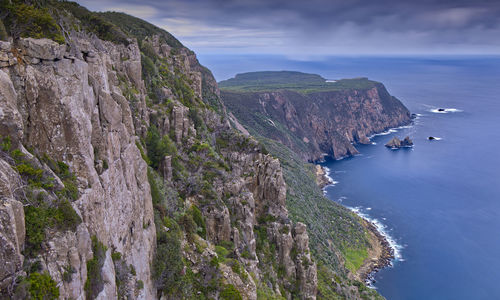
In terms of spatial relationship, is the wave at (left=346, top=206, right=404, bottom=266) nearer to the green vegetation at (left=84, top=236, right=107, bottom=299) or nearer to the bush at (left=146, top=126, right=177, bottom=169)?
the bush at (left=146, top=126, right=177, bottom=169)

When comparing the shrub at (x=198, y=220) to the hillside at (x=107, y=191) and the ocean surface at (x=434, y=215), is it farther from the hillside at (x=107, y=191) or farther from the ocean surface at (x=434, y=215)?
Result: the ocean surface at (x=434, y=215)

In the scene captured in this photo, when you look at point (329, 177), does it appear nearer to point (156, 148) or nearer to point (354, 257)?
point (354, 257)

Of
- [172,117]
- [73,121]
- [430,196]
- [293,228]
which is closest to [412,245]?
[430,196]

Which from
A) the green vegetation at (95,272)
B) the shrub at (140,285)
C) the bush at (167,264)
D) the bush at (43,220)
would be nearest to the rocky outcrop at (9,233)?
the bush at (43,220)

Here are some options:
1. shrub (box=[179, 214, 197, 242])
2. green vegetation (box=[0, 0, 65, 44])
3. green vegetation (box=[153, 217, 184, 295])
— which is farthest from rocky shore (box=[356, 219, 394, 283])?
green vegetation (box=[0, 0, 65, 44])

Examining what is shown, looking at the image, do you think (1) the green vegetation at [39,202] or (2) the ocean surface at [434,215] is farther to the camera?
(2) the ocean surface at [434,215]
